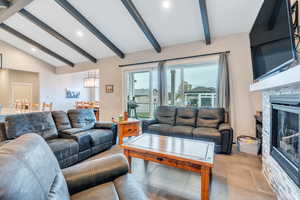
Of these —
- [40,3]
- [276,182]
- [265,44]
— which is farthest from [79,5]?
[276,182]

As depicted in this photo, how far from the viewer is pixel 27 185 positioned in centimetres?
64

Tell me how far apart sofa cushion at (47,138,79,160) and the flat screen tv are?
3032mm

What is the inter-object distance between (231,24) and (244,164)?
3003 millimetres

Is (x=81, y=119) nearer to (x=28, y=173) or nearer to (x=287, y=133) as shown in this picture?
(x=28, y=173)

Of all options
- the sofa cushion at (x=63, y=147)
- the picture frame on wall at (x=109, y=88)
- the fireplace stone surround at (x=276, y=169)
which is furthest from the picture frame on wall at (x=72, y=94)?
the fireplace stone surround at (x=276, y=169)

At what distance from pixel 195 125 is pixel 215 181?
1.63 metres

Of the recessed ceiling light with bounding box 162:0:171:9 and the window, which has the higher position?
the recessed ceiling light with bounding box 162:0:171:9

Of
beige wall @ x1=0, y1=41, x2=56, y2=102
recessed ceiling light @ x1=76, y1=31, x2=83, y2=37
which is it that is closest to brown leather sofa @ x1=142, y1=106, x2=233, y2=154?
recessed ceiling light @ x1=76, y1=31, x2=83, y2=37

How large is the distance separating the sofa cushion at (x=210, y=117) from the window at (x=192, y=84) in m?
0.59

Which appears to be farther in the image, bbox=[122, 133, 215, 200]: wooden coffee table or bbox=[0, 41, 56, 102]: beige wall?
bbox=[0, 41, 56, 102]: beige wall

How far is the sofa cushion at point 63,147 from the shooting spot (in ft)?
7.01

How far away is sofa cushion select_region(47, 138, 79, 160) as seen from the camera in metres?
2.14

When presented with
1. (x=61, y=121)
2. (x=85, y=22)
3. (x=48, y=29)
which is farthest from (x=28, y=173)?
(x=48, y=29)

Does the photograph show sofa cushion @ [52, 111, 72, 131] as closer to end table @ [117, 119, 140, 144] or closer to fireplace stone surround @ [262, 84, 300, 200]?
end table @ [117, 119, 140, 144]
